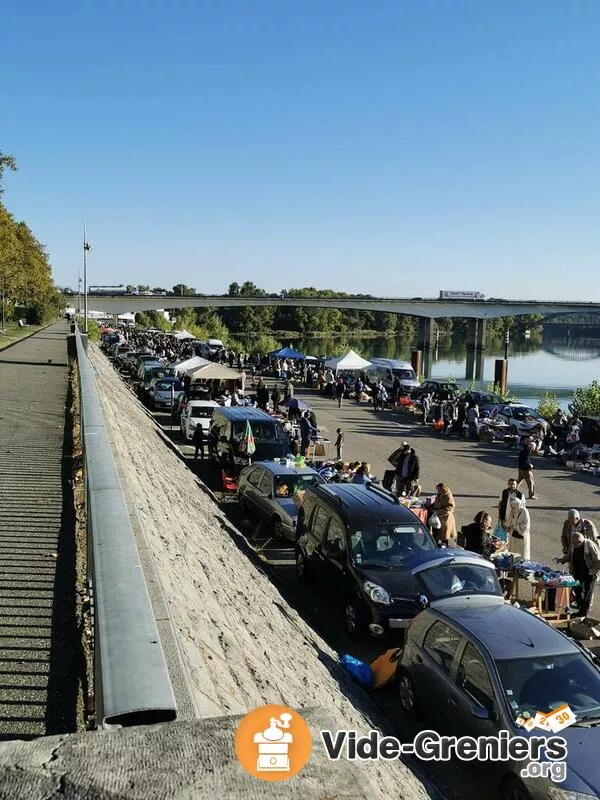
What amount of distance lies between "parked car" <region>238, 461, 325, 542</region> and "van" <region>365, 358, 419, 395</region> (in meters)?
27.0

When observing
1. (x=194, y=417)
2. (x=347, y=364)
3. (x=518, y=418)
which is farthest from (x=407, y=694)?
(x=347, y=364)

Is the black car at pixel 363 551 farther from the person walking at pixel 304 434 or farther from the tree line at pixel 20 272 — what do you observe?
the tree line at pixel 20 272

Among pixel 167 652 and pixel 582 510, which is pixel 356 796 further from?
pixel 582 510

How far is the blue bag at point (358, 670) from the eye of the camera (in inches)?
308

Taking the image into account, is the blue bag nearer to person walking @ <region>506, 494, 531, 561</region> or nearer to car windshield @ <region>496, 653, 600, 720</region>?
car windshield @ <region>496, 653, 600, 720</region>

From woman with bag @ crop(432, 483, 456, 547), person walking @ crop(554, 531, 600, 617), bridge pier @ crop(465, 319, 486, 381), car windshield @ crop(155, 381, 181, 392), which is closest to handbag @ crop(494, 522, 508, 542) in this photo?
woman with bag @ crop(432, 483, 456, 547)

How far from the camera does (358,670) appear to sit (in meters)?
7.92

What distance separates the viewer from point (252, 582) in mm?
9000

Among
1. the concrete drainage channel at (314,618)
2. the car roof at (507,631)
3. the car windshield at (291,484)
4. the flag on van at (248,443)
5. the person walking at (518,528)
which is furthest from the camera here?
the flag on van at (248,443)

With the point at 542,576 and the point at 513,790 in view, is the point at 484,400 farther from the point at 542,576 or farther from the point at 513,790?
the point at 513,790

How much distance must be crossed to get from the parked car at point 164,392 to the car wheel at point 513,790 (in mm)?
25506

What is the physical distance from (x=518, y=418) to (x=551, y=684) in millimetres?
23904

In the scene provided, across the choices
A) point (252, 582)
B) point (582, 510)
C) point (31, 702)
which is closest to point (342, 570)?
point (252, 582)

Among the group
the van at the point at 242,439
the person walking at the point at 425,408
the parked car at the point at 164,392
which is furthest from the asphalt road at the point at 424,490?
the van at the point at 242,439
